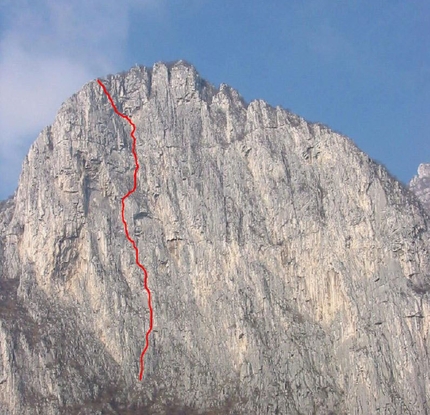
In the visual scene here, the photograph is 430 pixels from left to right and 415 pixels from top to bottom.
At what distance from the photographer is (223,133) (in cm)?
8400

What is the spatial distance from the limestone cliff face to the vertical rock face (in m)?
46.3

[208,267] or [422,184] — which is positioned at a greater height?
[422,184]

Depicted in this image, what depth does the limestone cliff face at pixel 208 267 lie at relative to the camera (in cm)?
6838

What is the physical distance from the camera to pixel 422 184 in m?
130

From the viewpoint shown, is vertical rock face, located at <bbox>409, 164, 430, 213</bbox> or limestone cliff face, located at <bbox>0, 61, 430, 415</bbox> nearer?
limestone cliff face, located at <bbox>0, 61, 430, 415</bbox>

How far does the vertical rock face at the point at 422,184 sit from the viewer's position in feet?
405

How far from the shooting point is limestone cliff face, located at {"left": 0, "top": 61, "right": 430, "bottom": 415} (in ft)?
224

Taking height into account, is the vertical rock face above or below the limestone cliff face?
above

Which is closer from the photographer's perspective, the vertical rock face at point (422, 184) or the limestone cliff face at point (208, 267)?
the limestone cliff face at point (208, 267)

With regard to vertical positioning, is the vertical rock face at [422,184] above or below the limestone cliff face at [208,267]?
above

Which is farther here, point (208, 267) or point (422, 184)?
point (422, 184)

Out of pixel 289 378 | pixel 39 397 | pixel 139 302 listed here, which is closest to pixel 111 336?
pixel 139 302

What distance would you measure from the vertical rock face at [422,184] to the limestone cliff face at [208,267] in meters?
46.3

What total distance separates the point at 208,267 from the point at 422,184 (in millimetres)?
64194
